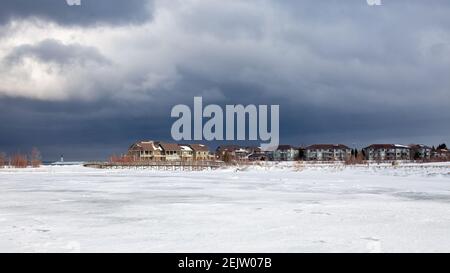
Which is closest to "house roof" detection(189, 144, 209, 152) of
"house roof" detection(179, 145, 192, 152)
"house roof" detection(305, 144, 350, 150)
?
"house roof" detection(179, 145, 192, 152)

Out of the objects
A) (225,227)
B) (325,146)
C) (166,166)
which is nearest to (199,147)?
(325,146)


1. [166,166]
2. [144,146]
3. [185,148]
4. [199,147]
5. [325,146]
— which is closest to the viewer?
[166,166]

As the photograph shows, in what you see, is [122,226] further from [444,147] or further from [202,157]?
[444,147]

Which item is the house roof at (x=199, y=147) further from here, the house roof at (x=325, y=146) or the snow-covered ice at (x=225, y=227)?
the snow-covered ice at (x=225, y=227)

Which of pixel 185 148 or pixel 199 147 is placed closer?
pixel 185 148

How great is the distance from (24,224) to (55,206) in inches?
137

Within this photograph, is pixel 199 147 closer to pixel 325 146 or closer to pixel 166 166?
pixel 325 146

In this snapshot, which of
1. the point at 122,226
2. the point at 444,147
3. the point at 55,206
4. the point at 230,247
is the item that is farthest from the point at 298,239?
the point at 444,147

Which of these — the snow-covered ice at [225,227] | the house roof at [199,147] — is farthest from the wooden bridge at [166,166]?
the house roof at [199,147]
